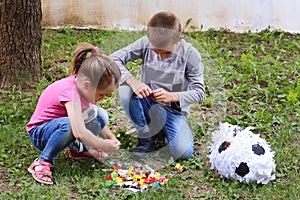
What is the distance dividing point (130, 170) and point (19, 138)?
37.3 inches

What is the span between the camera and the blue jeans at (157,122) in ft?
13.9

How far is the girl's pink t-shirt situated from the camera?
3.73 meters

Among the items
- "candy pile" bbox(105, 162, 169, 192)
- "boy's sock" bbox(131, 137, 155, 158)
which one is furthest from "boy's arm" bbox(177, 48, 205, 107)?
"candy pile" bbox(105, 162, 169, 192)

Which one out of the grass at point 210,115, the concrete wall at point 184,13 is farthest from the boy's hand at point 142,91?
the concrete wall at point 184,13

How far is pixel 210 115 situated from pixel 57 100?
1.63 metres

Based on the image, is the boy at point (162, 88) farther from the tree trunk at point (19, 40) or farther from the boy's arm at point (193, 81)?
the tree trunk at point (19, 40)

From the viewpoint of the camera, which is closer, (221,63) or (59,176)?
(59,176)

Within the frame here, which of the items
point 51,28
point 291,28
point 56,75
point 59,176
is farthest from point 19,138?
point 291,28

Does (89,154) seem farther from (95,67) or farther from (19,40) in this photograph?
(19,40)

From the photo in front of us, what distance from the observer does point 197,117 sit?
493 centimetres

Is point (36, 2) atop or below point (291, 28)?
atop

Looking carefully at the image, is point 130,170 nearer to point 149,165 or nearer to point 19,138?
point 149,165

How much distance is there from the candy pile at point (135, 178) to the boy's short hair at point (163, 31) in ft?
2.86

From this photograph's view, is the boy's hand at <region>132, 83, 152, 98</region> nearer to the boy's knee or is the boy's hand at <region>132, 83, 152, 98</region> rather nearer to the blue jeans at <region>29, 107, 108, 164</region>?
the boy's knee
